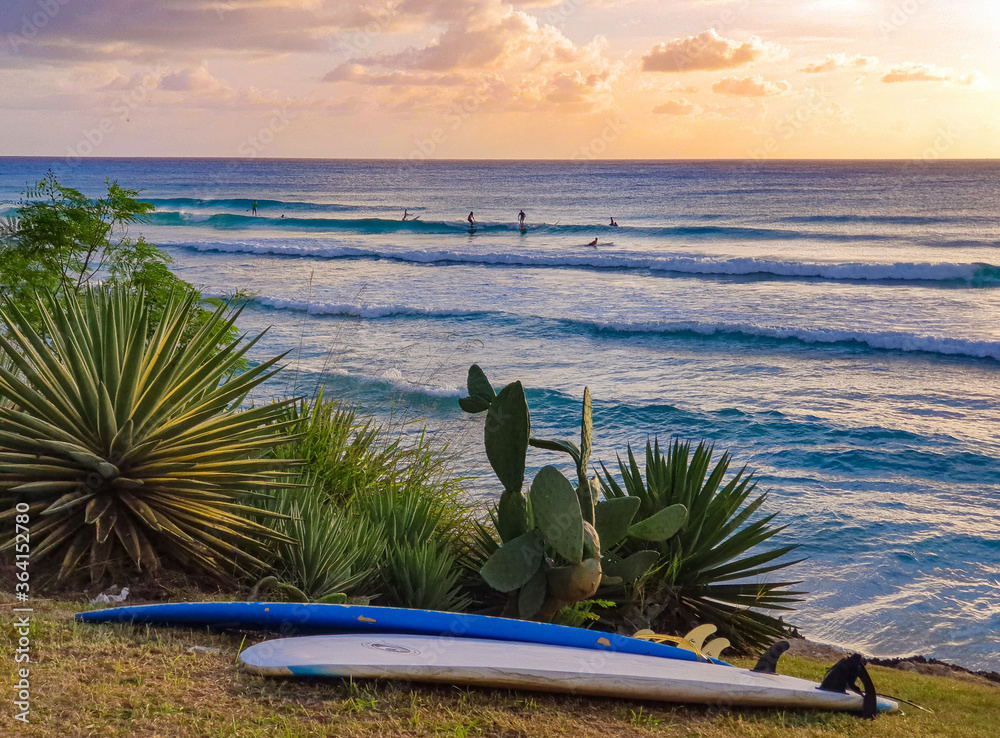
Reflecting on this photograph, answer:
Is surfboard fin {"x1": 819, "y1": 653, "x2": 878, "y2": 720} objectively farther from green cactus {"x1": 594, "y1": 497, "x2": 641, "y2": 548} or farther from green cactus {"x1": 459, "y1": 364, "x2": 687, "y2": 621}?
green cactus {"x1": 594, "y1": 497, "x2": 641, "y2": 548}

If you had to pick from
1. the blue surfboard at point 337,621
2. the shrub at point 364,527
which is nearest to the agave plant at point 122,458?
the shrub at point 364,527

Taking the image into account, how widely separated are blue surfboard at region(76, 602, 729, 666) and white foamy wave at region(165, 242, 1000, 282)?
98.5ft

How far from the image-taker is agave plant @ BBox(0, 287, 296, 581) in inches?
161

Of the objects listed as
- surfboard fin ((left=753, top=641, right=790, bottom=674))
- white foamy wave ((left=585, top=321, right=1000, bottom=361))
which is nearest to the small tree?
surfboard fin ((left=753, top=641, right=790, bottom=674))

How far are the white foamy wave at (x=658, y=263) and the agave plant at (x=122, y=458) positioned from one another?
29.7 m

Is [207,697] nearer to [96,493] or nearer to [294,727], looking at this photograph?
[294,727]

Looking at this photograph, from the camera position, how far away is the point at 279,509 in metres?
4.85

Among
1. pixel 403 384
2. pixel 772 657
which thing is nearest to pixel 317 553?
pixel 772 657

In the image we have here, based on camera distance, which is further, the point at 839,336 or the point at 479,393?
the point at 839,336

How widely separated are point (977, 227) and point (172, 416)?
51.3m

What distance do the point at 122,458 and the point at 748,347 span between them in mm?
17255

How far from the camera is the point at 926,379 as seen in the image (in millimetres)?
16312

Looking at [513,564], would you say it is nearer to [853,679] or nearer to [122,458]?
[853,679]

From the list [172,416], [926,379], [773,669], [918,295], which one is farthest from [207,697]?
[918,295]
